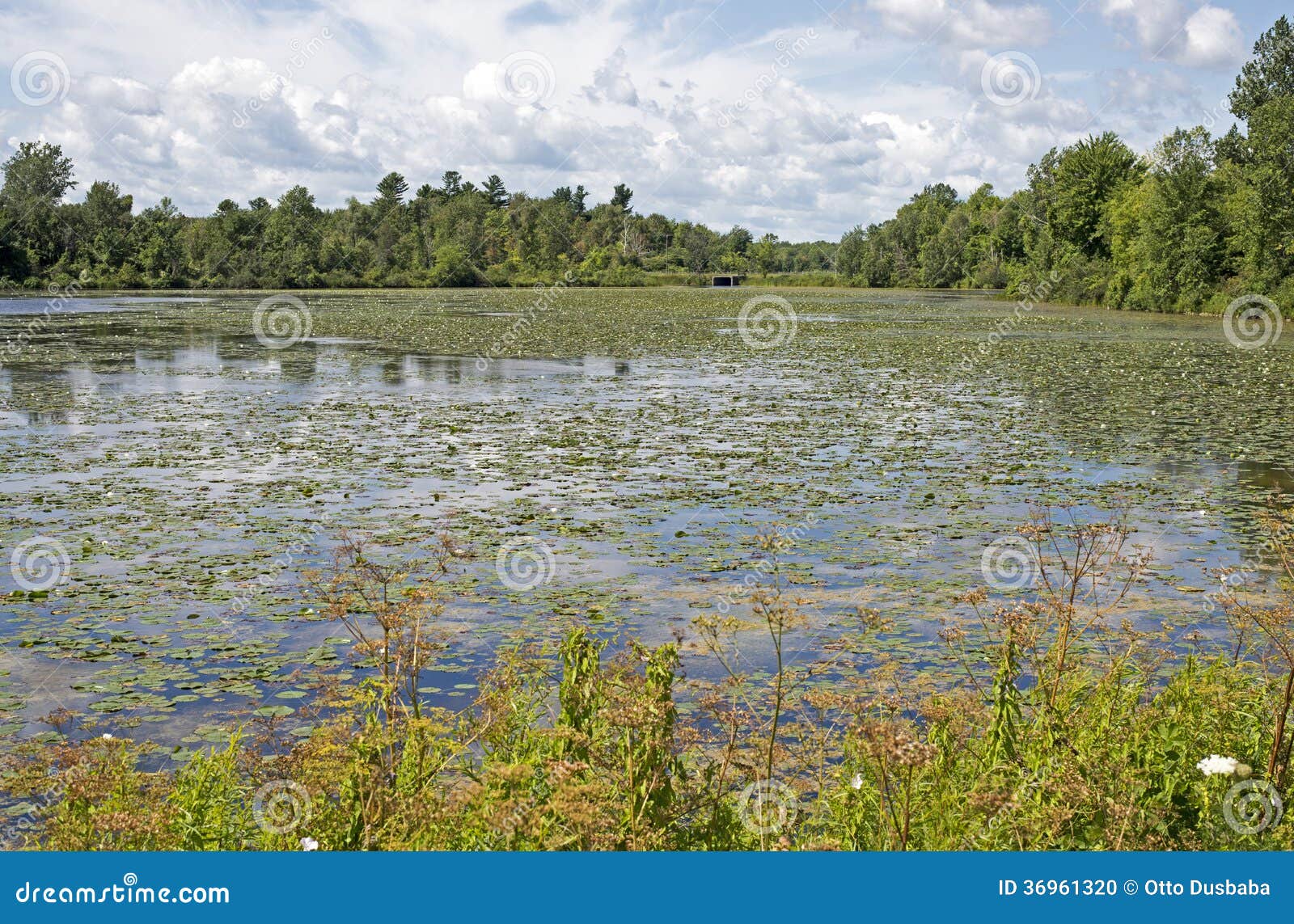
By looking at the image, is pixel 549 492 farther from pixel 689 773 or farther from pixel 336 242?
pixel 336 242

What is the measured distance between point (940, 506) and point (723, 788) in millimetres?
8088

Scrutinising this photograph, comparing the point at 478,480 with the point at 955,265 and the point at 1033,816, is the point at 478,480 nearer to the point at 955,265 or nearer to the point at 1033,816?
the point at 1033,816

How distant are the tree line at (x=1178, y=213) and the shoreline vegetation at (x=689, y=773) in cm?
5404

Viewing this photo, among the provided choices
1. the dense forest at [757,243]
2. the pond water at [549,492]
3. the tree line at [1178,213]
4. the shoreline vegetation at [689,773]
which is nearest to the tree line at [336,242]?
the dense forest at [757,243]

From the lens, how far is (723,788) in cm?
573

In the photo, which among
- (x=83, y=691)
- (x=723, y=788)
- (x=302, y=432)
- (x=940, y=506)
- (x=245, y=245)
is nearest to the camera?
(x=723, y=788)

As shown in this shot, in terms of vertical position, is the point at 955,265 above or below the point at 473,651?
above

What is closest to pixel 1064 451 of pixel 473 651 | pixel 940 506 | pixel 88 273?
pixel 940 506

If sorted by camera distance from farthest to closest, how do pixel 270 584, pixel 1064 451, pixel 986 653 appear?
1. pixel 1064 451
2. pixel 270 584
3. pixel 986 653

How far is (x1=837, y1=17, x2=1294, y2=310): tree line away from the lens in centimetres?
5288

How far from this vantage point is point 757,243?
7151 inches

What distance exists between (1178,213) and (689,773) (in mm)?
63617

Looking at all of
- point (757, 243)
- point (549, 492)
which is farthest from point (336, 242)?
point (549, 492)

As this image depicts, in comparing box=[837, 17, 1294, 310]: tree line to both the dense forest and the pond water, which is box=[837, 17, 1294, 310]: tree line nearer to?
the dense forest
